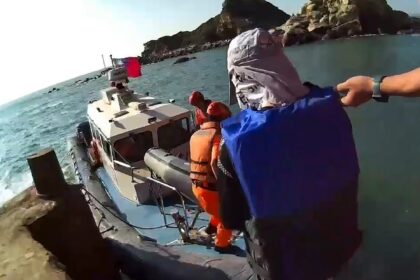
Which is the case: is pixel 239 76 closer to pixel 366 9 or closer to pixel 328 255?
pixel 328 255

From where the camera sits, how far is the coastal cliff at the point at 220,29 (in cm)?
11450

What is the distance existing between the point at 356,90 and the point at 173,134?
7.53 m

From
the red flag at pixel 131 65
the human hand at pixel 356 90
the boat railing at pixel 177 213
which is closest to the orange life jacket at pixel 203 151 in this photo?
the boat railing at pixel 177 213

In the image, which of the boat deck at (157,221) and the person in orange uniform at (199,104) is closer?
the person in orange uniform at (199,104)

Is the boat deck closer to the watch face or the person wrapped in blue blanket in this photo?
the person wrapped in blue blanket

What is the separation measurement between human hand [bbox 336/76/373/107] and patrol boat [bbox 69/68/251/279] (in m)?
3.38

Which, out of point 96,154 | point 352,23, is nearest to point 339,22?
point 352,23

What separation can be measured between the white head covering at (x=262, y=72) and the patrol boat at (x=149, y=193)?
337cm

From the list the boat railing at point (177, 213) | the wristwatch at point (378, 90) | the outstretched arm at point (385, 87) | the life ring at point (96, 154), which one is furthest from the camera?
the life ring at point (96, 154)

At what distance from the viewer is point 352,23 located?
68.2 m

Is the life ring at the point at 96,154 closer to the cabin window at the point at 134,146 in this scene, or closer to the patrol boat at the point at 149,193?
the patrol boat at the point at 149,193

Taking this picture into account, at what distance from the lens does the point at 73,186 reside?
5.35m

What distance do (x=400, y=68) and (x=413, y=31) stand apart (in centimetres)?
3950

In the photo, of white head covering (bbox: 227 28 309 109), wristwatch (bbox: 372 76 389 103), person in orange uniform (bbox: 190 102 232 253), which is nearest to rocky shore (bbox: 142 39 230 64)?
person in orange uniform (bbox: 190 102 232 253)
